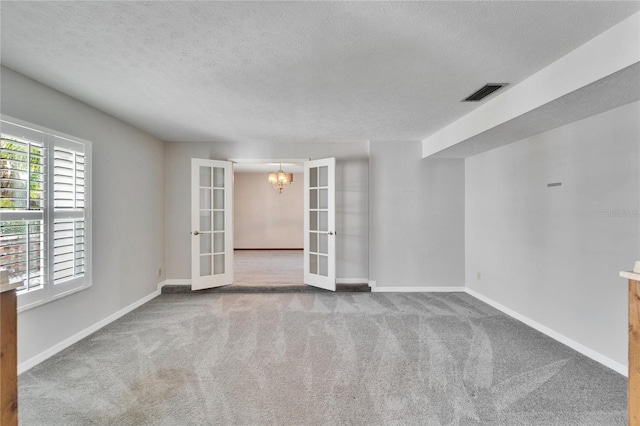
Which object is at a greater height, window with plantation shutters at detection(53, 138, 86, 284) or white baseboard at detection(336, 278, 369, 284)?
window with plantation shutters at detection(53, 138, 86, 284)

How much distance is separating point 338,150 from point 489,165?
2.24 m

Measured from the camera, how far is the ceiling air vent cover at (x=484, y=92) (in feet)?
8.05

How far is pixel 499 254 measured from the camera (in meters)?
3.75

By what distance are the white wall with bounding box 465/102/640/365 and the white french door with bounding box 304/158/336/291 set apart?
7.63 ft

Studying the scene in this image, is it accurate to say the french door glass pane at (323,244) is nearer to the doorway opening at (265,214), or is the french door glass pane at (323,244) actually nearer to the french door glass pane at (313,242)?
the french door glass pane at (313,242)

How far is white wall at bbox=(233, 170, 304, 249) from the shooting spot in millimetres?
8578

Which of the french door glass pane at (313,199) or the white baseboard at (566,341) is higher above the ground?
the french door glass pane at (313,199)

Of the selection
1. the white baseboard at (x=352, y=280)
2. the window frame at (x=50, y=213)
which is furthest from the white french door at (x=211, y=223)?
the white baseboard at (x=352, y=280)

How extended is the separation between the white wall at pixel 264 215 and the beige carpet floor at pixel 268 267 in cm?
41

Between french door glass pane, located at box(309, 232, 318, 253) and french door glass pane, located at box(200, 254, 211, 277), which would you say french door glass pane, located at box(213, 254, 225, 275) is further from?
french door glass pane, located at box(309, 232, 318, 253)

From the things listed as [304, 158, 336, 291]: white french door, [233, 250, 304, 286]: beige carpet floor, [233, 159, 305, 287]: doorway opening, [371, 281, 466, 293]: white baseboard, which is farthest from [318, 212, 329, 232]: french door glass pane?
[233, 159, 305, 287]: doorway opening

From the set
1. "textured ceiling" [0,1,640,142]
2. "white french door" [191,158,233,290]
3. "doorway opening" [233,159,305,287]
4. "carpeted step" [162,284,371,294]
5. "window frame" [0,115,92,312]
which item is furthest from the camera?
"doorway opening" [233,159,305,287]

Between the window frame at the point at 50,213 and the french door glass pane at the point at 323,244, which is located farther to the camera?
the french door glass pane at the point at 323,244

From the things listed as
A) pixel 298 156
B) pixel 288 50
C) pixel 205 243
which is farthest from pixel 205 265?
pixel 288 50
